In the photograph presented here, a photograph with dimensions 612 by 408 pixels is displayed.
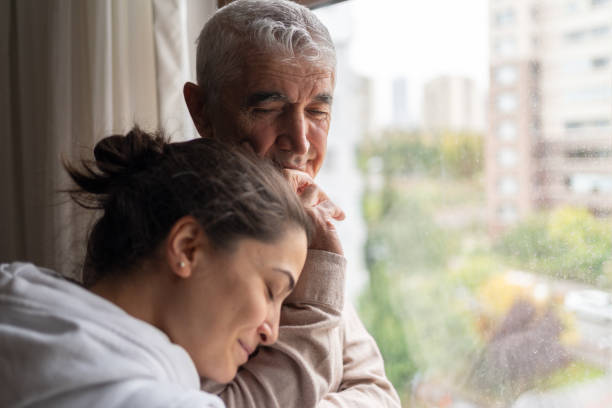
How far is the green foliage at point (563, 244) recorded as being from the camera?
1188 millimetres

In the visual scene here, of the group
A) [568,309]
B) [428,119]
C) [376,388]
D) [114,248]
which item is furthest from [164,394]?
[428,119]

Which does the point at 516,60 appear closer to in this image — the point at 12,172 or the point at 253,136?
the point at 253,136

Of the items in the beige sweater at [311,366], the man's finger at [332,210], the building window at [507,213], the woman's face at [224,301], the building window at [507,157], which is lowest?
the beige sweater at [311,366]

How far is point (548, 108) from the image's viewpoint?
129 centimetres

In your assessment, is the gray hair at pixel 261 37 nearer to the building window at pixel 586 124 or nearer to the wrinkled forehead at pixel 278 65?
the wrinkled forehead at pixel 278 65

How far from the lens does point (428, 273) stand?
1689 mm

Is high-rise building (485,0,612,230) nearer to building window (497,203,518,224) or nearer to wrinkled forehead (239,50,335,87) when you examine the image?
building window (497,203,518,224)

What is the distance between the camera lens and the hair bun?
38.4 inches

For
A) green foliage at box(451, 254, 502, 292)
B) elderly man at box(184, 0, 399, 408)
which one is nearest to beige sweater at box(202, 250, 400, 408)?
elderly man at box(184, 0, 399, 408)

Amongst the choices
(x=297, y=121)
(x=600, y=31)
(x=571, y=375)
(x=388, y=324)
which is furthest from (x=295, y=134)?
(x=388, y=324)

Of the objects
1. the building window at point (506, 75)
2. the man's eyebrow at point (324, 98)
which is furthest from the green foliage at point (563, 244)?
the man's eyebrow at point (324, 98)

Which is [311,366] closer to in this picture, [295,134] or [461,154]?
[295,134]

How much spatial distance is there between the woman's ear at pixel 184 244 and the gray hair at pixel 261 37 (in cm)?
43

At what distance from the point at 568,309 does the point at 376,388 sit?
0.49m
